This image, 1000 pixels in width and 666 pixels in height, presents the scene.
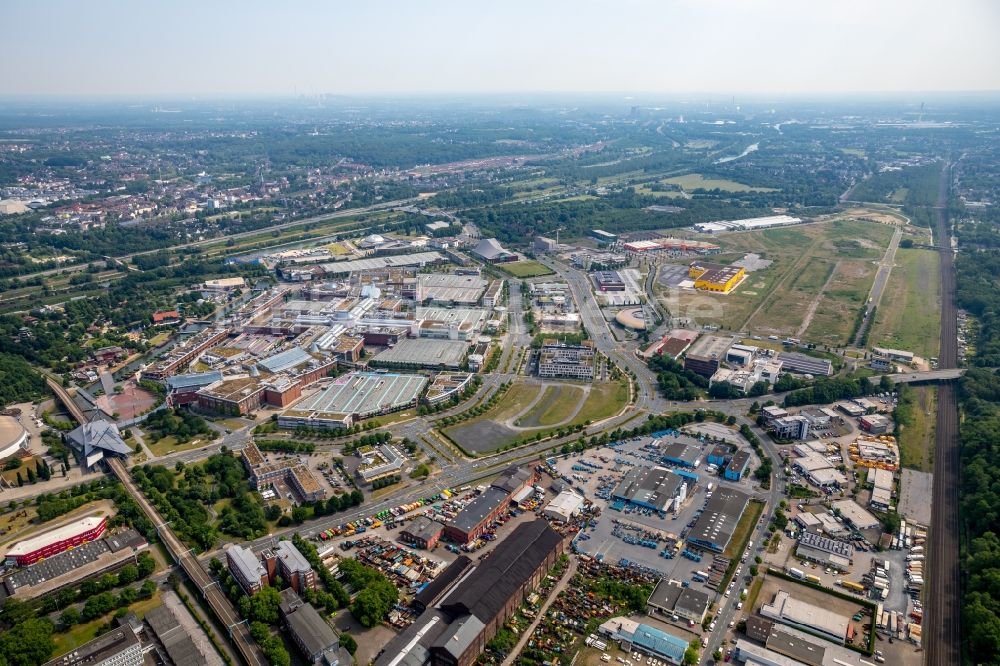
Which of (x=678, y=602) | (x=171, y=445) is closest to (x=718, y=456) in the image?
(x=678, y=602)

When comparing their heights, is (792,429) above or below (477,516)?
above

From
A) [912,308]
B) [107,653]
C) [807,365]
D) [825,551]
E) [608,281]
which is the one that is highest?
[608,281]

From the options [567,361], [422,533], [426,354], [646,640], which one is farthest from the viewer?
[426,354]

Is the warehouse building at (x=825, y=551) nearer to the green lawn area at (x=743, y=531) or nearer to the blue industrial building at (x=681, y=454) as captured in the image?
the green lawn area at (x=743, y=531)

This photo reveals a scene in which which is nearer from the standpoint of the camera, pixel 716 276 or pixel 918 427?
pixel 918 427

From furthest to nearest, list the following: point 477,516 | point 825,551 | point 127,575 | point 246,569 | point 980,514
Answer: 1. point 477,516
2. point 980,514
3. point 825,551
4. point 127,575
5. point 246,569

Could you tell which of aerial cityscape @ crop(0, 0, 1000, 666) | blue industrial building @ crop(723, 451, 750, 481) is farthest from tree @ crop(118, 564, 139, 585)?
blue industrial building @ crop(723, 451, 750, 481)

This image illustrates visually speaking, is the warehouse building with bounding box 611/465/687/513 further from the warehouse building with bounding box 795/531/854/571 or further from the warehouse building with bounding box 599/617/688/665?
the warehouse building with bounding box 599/617/688/665

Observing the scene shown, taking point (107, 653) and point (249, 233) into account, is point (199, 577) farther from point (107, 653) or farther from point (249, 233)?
point (249, 233)
